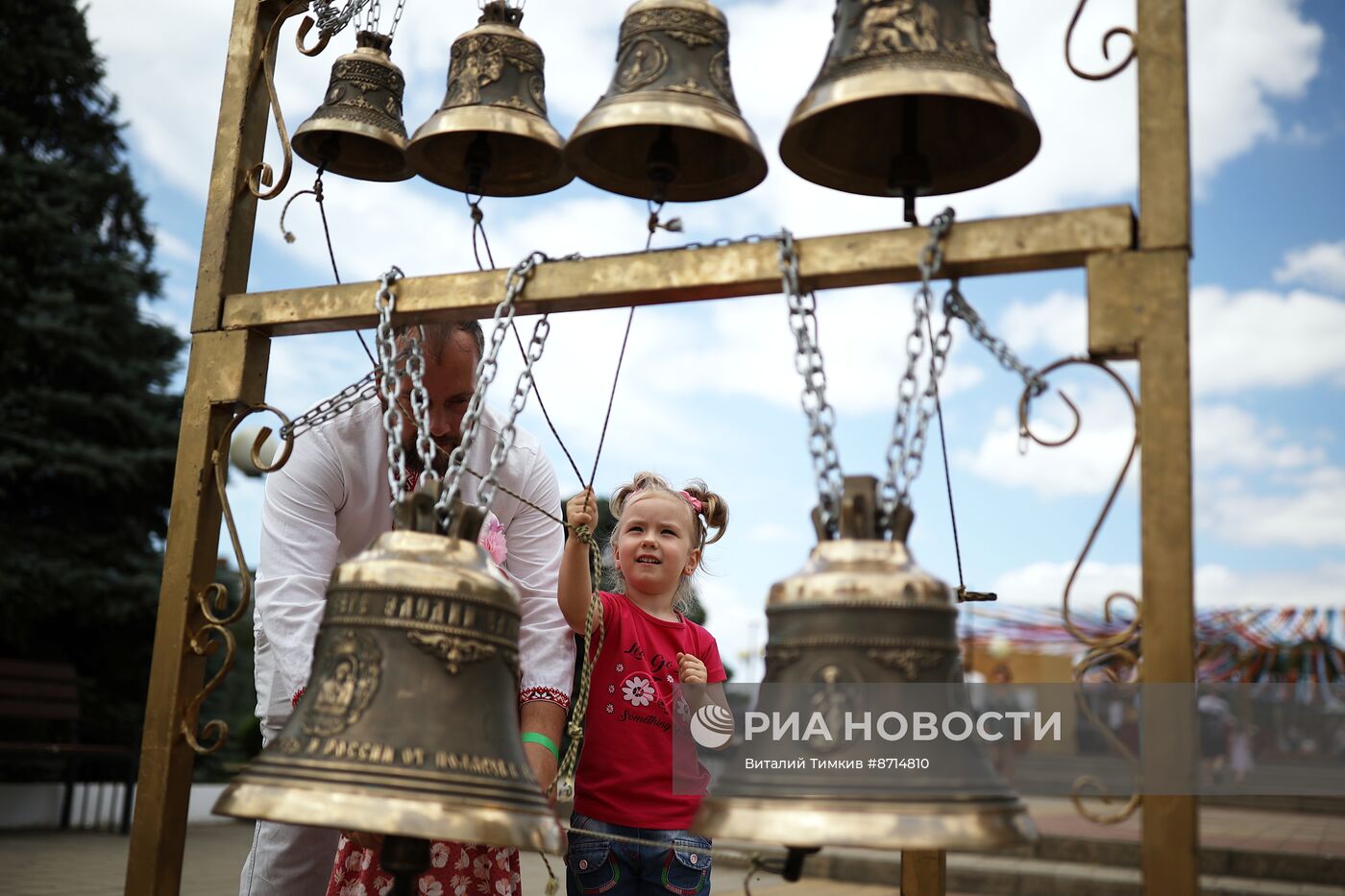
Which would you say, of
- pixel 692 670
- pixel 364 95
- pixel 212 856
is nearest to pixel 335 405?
pixel 364 95

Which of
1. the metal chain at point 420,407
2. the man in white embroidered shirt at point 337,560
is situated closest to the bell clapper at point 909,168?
the metal chain at point 420,407

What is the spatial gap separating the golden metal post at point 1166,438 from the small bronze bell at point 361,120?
1.80m

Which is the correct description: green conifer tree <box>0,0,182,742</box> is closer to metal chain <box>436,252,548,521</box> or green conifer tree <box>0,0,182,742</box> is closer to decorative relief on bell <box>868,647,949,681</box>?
metal chain <box>436,252,548,521</box>

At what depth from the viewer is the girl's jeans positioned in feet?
11.0

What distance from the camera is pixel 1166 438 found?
1.87 metres

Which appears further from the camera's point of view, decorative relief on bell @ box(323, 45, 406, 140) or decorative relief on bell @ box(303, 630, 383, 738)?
decorative relief on bell @ box(323, 45, 406, 140)

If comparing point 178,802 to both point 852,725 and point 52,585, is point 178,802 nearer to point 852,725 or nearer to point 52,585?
point 852,725

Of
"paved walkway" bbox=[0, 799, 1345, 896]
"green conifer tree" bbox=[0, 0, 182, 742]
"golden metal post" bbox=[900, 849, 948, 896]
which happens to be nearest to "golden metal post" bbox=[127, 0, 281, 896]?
"golden metal post" bbox=[900, 849, 948, 896]

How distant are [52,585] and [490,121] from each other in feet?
34.0

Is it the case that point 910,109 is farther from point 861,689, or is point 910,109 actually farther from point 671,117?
point 861,689

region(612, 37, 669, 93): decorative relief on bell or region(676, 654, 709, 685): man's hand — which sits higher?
region(612, 37, 669, 93): decorative relief on bell

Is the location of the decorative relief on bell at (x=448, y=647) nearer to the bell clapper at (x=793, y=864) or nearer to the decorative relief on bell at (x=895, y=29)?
the bell clapper at (x=793, y=864)

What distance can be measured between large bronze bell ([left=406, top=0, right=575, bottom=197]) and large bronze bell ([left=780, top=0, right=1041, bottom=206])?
24.8 inches

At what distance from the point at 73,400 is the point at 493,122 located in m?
10.6
